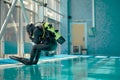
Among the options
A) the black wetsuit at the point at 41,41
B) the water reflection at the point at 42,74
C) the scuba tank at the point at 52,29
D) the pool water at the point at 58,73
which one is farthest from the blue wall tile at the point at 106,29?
the water reflection at the point at 42,74

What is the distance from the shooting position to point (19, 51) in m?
11.3

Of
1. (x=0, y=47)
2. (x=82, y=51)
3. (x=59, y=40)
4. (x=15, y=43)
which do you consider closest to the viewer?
(x=59, y=40)

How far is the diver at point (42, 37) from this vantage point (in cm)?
664

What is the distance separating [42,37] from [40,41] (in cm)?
13

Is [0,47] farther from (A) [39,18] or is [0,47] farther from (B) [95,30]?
(B) [95,30]

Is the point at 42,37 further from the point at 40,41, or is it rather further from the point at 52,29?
the point at 52,29

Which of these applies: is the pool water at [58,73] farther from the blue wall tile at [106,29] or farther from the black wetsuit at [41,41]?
the blue wall tile at [106,29]

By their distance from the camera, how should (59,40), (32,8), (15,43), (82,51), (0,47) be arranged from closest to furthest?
1. (59,40)
2. (0,47)
3. (15,43)
4. (32,8)
5. (82,51)

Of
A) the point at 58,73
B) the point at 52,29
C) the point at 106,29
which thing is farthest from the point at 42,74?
the point at 106,29

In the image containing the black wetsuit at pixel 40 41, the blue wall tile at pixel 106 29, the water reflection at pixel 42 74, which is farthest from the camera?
the blue wall tile at pixel 106 29

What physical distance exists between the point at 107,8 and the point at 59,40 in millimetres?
12446

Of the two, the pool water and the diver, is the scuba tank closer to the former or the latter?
the diver

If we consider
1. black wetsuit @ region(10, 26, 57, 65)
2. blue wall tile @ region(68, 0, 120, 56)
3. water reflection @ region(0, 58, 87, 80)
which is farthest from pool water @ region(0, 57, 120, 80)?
blue wall tile @ region(68, 0, 120, 56)

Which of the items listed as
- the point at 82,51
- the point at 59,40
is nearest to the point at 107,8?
the point at 82,51
